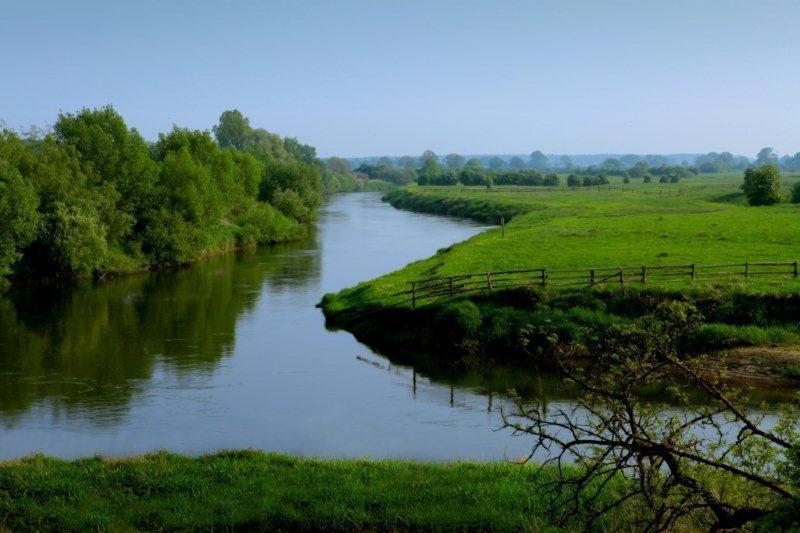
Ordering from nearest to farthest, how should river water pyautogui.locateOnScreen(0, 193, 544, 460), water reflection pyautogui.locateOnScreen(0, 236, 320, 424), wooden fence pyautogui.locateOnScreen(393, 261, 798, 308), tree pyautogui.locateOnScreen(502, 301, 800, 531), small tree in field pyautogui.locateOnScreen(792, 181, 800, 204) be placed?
1. tree pyautogui.locateOnScreen(502, 301, 800, 531)
2. river water pyautogui.locateOnScreen(0, 193, 544, 460)
3. water reflection pyautogui.locateOnScreen(0, 236, 320, 424)
4. wooden fence pyautogui.locateOnScreen(393, 261, 798, 308)
5. small tree in field pyautogui.locateOnScreen(792, 181, 800, 204)

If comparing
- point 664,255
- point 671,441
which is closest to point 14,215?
point 664,255

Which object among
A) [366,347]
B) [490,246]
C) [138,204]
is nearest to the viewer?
[366,347]

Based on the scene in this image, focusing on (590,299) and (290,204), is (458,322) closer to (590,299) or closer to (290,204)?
(590,299)

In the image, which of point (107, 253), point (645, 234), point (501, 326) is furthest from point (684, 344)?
point (107, 253)

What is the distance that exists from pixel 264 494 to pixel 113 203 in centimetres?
4987

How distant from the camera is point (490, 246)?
2212 inches

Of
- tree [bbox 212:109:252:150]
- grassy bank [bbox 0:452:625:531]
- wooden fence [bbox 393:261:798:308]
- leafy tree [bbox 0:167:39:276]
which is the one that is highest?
tree [bbox 212:109:252:150]

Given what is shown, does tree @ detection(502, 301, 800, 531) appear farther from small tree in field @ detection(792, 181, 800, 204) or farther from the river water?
small tree in field @ detection(792, 181, 800, 204)

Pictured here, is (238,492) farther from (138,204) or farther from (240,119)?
(240,119)

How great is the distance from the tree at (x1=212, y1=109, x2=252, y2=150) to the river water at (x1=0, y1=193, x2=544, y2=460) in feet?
438

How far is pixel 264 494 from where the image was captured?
1655cm

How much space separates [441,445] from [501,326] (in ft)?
42.3

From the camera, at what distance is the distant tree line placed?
54438mm

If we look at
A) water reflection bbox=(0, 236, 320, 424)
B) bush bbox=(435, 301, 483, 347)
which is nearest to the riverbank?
bush bbox=(435, 301, 483, 347)
